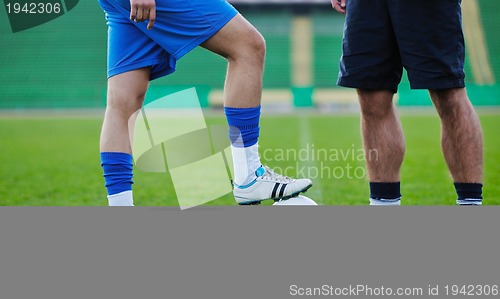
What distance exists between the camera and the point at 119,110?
2.01 meters

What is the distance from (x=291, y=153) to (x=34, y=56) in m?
13.4

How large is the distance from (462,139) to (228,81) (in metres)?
0.72

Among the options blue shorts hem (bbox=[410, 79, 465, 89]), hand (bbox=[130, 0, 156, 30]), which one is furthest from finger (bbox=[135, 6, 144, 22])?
blue shorts hem (bbox=[410, 79, 465, 89])

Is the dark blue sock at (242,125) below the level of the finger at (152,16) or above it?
below

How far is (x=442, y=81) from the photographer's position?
198cm

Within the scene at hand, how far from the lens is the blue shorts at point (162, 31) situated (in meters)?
1.88

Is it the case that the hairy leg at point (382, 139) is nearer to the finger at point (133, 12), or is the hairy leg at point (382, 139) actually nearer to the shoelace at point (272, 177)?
the shoelace at point (272, 177)

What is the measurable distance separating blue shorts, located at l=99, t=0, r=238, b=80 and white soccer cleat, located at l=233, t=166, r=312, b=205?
0.42 meters

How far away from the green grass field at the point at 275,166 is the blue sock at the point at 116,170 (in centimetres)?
132

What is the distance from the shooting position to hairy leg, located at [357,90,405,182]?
7.00 feet

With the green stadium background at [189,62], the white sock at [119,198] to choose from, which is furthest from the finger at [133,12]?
the green stadium background at [189,62]

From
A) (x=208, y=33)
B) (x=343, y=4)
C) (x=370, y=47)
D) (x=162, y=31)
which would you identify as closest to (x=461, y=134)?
(x=370, y=47)

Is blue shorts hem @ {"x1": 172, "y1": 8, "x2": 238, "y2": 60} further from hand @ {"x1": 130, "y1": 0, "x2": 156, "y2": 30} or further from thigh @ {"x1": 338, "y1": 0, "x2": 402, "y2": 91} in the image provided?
thigh @ {"x1": 338, "y1": 0, "x2": 402, "y2": 91}

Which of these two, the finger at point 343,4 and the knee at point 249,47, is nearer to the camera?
the knee at point 249,47
